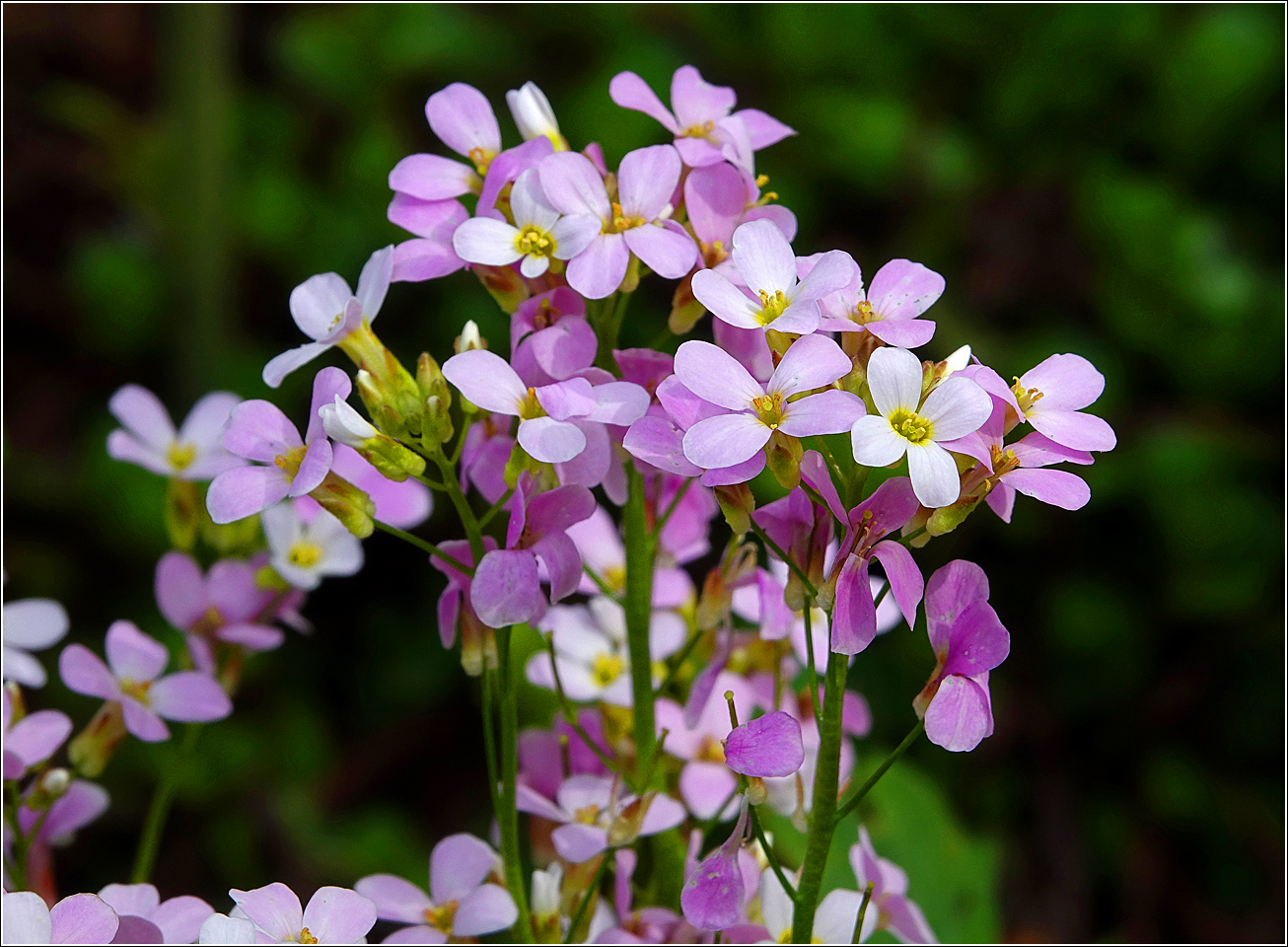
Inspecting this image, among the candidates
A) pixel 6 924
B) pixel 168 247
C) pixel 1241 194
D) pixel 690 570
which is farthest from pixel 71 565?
pixel 1241 194

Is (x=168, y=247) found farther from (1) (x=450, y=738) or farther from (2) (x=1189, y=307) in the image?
(2) (x=1189, y=307)

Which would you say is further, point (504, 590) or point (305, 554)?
point (305, 554)

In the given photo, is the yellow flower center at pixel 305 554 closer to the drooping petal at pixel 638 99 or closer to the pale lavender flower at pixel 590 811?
the pale lavender flower at pixel 590 811

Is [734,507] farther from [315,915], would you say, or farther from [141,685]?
[141,685]

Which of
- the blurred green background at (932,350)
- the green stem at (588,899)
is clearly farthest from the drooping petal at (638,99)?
the blurred green background at (932,350)

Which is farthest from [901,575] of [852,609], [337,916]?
[337,916]

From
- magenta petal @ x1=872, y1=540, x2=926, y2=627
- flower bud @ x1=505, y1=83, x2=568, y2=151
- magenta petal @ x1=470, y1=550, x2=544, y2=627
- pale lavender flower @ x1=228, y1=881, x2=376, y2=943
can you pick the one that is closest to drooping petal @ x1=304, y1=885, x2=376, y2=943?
pale lavender flower @ x1=228, y1=881, x2=376, y2=943

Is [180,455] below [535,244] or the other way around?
below
